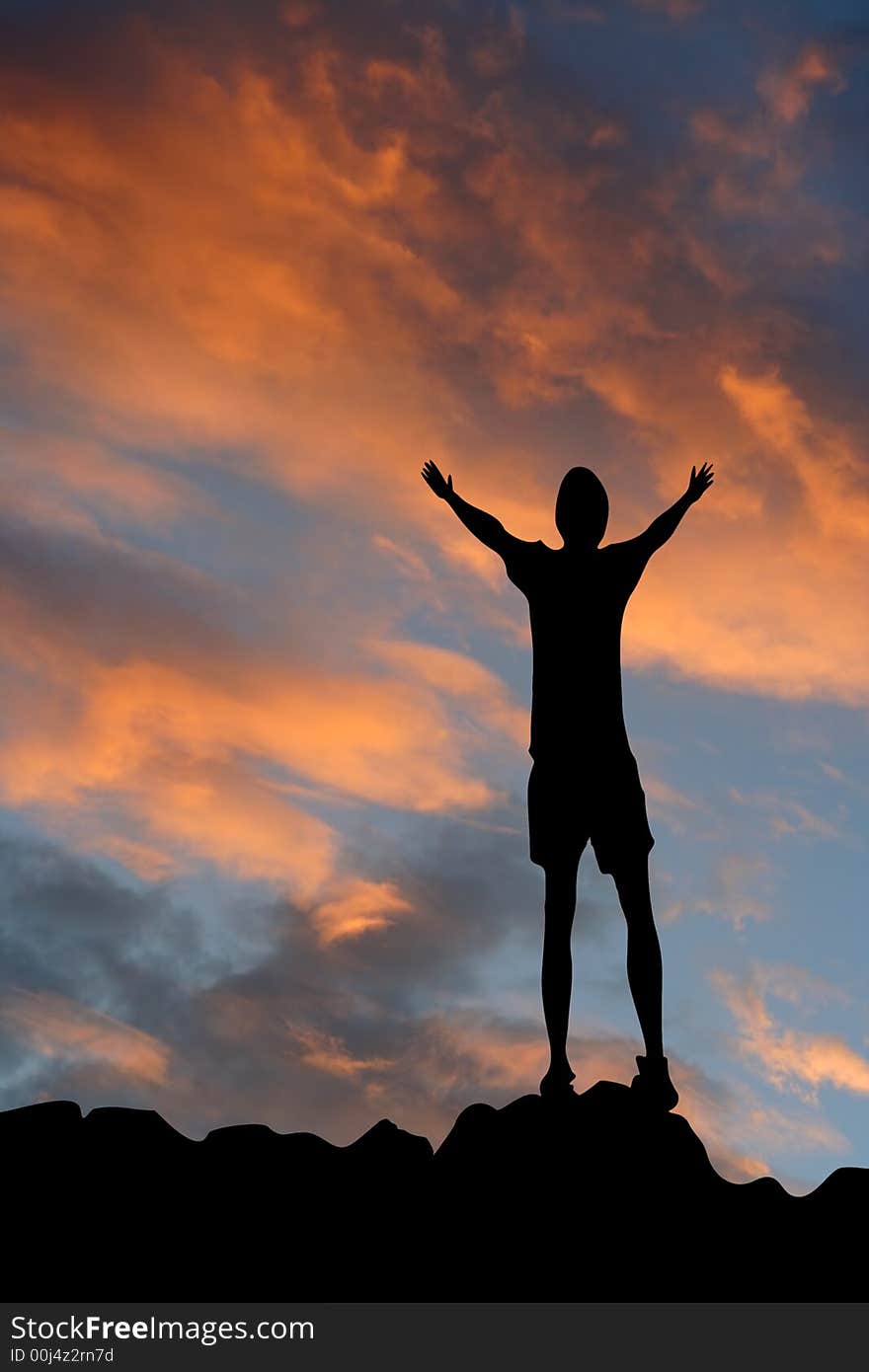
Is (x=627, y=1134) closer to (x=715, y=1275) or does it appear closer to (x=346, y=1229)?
(x=715, y=1275)

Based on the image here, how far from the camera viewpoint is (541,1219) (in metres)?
9.20

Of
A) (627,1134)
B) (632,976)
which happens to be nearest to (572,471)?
(632,976)

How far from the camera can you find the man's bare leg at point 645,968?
1012 centimetres

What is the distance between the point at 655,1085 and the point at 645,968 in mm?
809

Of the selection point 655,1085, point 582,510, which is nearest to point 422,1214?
point 655,1085

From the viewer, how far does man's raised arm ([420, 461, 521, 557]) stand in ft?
36.8

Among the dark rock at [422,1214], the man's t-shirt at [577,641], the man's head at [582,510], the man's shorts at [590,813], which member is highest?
the man's head at [582,510]

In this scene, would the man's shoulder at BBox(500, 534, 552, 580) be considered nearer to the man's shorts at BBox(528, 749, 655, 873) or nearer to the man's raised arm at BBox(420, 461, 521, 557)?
the man's raised arm at BBox(420, 461, 521, 557)

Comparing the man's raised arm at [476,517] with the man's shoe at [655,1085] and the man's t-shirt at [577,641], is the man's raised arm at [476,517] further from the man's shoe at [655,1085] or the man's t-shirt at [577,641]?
the man's shoe at [655,1085]

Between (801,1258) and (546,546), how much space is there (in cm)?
543

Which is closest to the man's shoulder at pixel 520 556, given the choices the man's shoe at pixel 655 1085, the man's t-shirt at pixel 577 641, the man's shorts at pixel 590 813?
the man's t-shirt at pixel 577 641

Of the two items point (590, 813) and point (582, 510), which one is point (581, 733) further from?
point (582, 510)

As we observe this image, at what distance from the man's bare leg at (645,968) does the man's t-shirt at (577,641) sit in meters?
0.91

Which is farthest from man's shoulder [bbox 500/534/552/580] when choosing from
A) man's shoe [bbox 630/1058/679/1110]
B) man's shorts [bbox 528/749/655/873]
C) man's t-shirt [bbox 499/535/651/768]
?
man's shoe [bbox 630/1058/679/1110]
